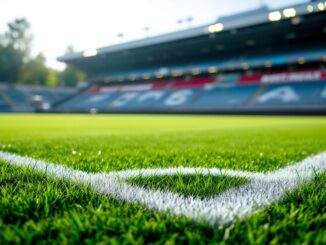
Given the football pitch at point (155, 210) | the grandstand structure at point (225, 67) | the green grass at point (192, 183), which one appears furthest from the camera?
the grandstand structure at point (225, 67)

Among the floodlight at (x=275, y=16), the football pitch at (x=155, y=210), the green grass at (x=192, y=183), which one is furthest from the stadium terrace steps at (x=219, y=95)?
the football pitch at (x=155, y=210)

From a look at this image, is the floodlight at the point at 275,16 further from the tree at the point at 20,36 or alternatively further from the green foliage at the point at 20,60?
the tree at the point at 20,36

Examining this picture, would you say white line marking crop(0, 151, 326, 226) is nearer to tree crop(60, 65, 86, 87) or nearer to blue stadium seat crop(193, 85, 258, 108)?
blue stadium seat crop(193, 85, 258, 108)

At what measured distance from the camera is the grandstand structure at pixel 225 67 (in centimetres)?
2425

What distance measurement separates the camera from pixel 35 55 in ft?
179

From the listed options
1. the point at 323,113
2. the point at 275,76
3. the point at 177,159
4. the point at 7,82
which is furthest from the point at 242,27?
the point at 7,82

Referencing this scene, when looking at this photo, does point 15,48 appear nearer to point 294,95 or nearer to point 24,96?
point 24,96

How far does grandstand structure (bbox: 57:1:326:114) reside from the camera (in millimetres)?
24250

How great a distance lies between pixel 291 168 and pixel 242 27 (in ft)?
85.0

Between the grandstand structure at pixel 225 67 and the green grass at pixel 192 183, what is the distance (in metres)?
22.1

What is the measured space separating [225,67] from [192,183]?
102ft

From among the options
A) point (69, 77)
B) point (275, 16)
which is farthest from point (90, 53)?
point (69, 77)

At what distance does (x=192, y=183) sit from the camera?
5.30 feet

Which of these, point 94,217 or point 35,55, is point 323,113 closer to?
point 94,217
